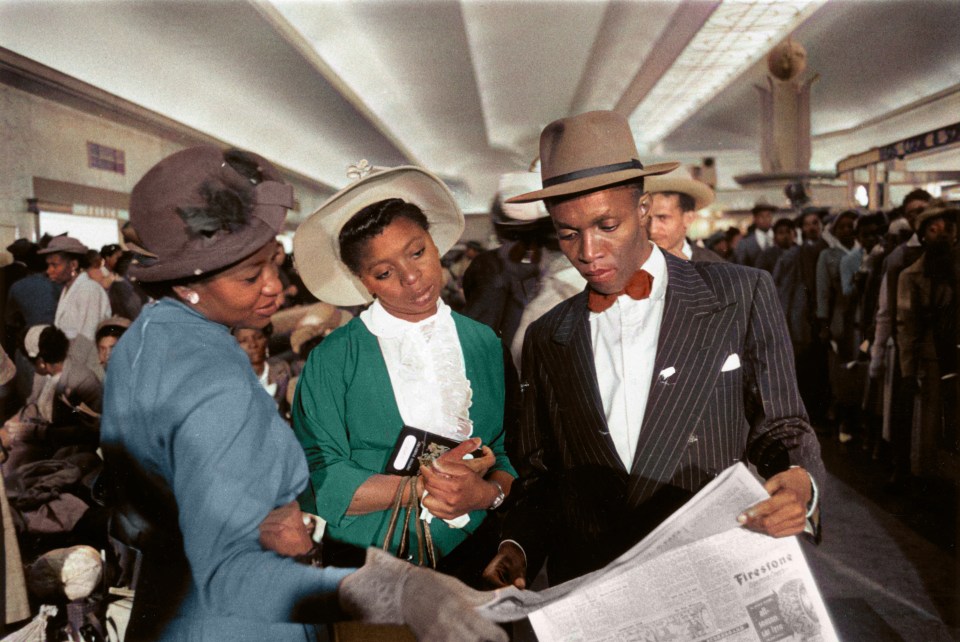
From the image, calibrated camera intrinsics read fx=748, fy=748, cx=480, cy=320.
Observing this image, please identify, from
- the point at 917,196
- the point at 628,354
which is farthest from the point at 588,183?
the point at 917,196

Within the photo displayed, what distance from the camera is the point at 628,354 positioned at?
5.37 ft

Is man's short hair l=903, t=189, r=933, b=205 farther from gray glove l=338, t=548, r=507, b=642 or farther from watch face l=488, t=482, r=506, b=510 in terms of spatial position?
gray glove l=338, t=548, r=507, b=642

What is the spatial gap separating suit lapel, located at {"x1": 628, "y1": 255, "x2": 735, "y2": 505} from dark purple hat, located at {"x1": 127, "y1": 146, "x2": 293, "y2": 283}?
838 mm

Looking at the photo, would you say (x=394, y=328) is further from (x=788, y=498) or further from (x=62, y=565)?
(x=62, y=565)

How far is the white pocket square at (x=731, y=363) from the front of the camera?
1526 millimetres

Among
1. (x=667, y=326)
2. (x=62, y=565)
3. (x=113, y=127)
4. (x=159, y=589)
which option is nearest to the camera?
(x=159, y=589)

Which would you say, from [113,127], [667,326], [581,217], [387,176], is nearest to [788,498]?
[667,326]

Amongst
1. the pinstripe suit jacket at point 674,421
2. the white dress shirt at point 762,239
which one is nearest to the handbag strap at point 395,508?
the pinstripe suit jacket at point 674,421

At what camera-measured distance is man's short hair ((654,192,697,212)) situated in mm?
3646

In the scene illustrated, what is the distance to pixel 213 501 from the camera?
3.39 ft

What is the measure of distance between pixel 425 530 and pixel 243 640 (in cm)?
59

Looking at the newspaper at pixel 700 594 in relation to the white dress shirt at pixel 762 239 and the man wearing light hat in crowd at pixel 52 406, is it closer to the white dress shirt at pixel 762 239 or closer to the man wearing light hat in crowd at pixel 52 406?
the man wearing light hat in crowd at pixel 52 406

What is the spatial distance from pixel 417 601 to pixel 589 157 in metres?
1.00

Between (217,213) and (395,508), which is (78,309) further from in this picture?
(217,213)
